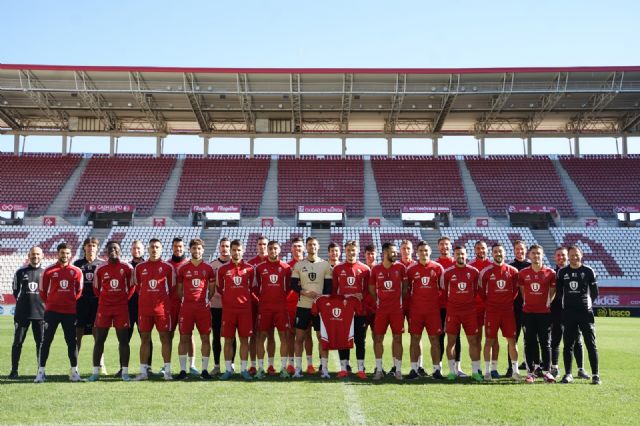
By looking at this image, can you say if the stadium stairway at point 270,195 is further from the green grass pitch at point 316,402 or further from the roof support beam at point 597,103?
the green grass pitch at point 316,402

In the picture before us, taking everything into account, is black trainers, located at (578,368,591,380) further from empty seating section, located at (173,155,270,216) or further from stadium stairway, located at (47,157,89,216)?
stadium stairway, located at (47,157,89,216)

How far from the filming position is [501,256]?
28.4ft

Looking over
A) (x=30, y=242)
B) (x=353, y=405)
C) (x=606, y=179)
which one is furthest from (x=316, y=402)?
(x=606, y=179)

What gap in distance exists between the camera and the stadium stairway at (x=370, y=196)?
3175 centimetres

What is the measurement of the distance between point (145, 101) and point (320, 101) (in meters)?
9.41

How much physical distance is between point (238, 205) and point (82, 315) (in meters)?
23.1

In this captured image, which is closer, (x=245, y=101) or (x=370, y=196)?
(x=245, y=101)

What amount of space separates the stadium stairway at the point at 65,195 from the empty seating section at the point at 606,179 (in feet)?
96.5

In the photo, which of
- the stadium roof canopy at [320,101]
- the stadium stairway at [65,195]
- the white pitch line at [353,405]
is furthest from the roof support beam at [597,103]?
the stadium stairway at [65,195]

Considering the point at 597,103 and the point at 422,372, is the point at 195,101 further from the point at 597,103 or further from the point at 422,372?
the point at 422,372

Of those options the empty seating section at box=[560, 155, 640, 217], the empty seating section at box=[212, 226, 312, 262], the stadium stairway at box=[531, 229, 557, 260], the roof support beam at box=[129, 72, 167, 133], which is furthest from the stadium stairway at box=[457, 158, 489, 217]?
the roof support beam at box=[129, 72, 167, 133]

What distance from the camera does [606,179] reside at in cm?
3397

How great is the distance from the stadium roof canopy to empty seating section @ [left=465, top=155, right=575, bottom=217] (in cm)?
175

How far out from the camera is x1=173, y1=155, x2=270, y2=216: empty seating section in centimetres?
3228
